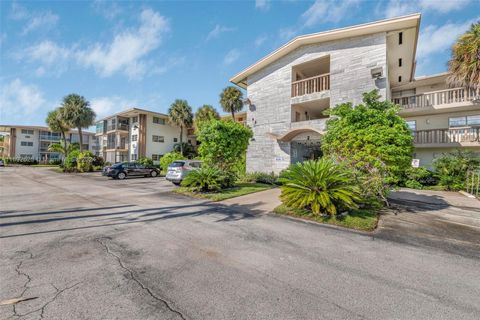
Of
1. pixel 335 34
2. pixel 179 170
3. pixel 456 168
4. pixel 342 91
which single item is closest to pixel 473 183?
pixel 456 168

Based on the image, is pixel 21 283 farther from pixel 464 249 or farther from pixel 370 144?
pixel 370 144

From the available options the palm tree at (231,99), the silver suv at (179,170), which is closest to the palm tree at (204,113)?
the palm tree at (231,99)

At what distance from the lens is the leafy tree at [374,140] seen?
6637 mm

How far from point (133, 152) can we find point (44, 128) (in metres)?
38.1

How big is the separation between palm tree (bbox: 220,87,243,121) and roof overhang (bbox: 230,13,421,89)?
27.0 feet

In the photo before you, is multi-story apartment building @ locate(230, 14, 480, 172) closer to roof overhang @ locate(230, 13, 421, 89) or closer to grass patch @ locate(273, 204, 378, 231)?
roof overhang @ locate(230, 13, 421, 89)

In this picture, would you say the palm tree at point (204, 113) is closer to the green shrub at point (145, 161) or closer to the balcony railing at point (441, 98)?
the green shrub at point (145, 161)

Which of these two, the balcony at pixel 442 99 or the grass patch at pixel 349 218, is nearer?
the grass patch at pixel 349 218

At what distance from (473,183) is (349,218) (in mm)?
10356

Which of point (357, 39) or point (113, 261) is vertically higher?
point (357, 39)

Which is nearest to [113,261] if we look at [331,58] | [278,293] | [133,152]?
[278,293]

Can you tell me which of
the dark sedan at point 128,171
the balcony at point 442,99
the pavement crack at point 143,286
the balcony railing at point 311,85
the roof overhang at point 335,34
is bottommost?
the pavement crack at point 143,286

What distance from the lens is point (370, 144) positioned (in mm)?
6758

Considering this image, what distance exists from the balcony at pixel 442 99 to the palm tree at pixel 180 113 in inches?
1032
